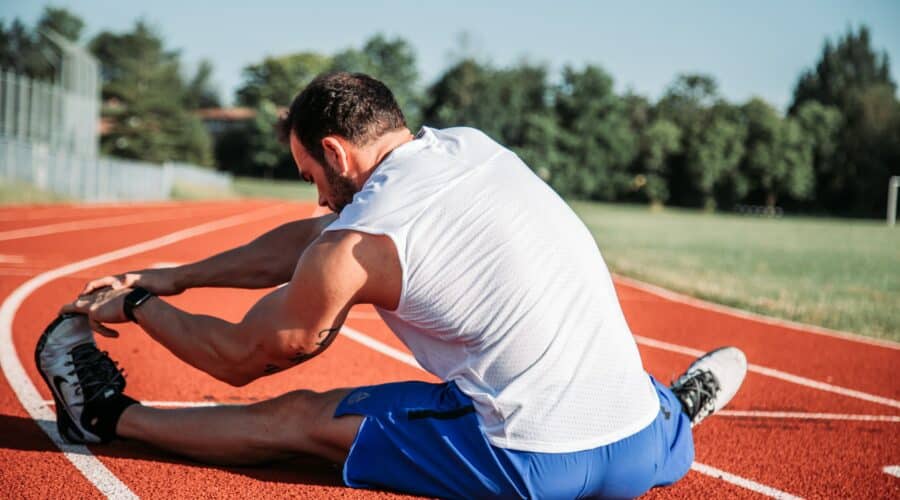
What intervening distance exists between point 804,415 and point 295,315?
3478mm

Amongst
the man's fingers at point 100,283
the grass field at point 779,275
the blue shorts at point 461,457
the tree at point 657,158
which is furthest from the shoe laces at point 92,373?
the tree at point 657,158

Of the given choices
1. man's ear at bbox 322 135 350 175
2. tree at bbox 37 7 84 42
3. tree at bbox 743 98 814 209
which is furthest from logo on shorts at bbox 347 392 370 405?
tree at bbox 37 7 84 42

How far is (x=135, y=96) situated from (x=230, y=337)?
243 feet

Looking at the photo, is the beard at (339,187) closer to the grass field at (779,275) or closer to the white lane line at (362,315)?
the white lane line at (362,315)

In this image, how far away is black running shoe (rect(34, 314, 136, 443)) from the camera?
11.2 ft

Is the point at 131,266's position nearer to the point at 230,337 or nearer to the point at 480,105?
the point at 230,337

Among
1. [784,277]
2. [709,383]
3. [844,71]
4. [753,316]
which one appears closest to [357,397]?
[709,383]

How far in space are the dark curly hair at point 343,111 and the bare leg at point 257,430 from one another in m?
0.93

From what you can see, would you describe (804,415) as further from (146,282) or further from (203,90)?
(203,90)

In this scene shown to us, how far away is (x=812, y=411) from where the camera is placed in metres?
4.99

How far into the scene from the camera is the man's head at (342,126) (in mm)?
2689

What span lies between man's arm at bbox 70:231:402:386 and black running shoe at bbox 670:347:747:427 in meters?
1.72

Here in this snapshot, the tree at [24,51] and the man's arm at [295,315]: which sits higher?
the tree at [24,51]

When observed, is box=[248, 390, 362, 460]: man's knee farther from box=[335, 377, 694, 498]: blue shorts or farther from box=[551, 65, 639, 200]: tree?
box=[551, 65, 639, 200]: tree
